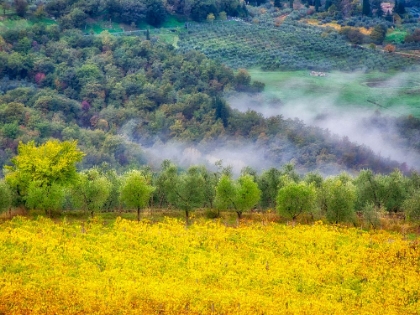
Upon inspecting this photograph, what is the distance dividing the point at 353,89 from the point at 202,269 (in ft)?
327

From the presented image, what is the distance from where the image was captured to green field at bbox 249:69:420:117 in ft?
498

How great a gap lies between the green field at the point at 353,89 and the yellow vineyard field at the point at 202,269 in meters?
76.9

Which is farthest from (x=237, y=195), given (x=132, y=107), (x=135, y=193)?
(x=132, y=107)

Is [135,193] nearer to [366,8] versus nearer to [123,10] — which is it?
[123,10]

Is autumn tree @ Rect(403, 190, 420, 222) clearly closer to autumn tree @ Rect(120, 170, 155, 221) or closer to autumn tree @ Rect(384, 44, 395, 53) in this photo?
autumn tree @ Rect(120, 170, 155, 221)

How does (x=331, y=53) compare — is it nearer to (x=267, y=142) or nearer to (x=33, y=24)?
(x=267, y=142)

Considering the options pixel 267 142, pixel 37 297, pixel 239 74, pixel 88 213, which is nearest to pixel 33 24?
pixel 239 74

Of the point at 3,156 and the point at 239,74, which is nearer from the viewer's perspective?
the point at 3,156

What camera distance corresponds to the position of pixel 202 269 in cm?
6600

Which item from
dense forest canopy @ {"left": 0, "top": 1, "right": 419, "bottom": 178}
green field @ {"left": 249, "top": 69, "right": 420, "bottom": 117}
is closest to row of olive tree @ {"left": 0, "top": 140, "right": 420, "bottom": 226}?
dense forest canopy @ {"left": 0, "top": 1, "right": 419, "bottom": 178}

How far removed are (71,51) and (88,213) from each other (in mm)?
79574

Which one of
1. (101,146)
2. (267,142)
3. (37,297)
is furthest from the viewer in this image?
(267,142)

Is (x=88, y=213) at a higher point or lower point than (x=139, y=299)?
lower

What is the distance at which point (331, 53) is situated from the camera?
174000 millimetres
